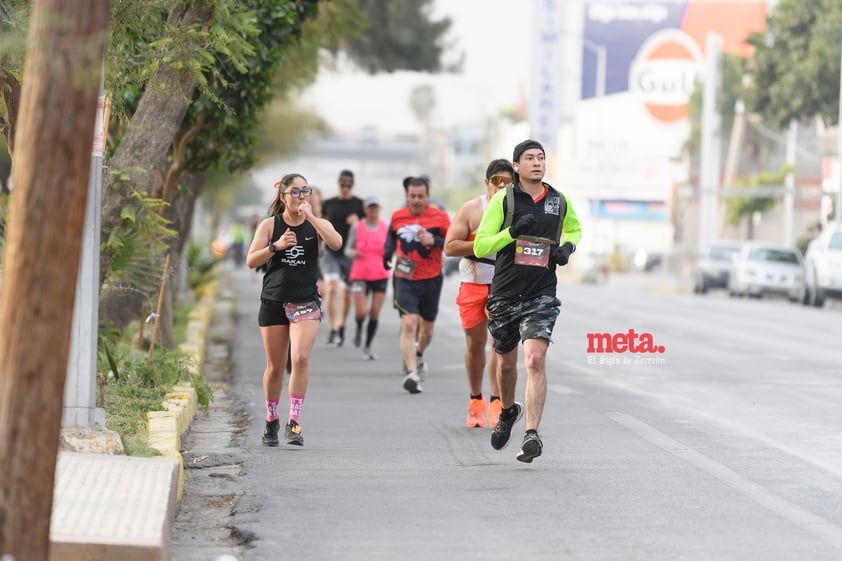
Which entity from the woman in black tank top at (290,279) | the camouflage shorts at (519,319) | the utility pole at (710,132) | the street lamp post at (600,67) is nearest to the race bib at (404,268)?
the woman in black tank top at (290,279)

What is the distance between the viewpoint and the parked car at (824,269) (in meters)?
34.7

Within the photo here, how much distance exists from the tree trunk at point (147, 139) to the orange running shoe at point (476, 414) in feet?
9.96

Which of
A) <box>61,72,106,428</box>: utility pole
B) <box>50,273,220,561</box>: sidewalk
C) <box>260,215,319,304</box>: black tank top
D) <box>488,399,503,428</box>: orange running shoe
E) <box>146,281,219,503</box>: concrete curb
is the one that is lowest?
<box>50,273,220,561</box>: sidewalk

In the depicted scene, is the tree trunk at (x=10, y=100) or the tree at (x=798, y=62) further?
the tree at (x=798, y=62)

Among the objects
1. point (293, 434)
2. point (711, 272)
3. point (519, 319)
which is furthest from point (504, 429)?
point (711, 272)

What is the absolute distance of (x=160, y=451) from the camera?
8.75m

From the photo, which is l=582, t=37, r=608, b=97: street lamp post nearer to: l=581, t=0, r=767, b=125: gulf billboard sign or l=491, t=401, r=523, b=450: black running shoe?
l=581, t=0, r=767, b=125: gulf billboard sign

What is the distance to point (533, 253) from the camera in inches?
375

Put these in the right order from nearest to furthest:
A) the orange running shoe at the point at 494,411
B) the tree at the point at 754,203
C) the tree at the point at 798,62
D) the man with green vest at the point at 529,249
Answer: the man with green vest at the point at 529,249
the orange running shoe at the point at 494,411
the tree at the point at 798,62
the tree at the point at 754,203

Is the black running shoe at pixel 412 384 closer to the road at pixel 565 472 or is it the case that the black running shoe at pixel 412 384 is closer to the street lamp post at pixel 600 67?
the road at pixel 565 472

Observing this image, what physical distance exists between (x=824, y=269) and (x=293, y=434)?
2657 centimetres

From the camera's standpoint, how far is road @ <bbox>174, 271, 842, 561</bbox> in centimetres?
717

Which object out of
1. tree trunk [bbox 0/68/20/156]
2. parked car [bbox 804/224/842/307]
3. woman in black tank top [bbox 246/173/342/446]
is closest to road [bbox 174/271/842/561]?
woman in black tank top [bbox 246/173/342/446]

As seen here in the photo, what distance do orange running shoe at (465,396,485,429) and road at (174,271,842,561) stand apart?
237 mm
